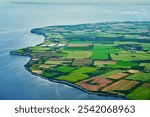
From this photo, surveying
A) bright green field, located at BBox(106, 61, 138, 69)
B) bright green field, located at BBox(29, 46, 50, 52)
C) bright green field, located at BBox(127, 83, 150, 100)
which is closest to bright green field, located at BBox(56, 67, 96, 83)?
bright green field, located at BBox(106, 61, 138, 69)

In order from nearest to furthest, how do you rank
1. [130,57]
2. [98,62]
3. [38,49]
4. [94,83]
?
1. [94,83]
2. [98,62]
3. [130,57]
4. [38,49]

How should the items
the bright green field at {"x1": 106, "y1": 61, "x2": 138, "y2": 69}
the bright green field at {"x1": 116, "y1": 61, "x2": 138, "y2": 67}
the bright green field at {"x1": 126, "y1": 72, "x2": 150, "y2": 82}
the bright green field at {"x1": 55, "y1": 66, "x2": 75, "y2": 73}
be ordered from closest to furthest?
the bright green field at {"x1": 126, "y1": 72, "x2": 150, "y2": 82} → the bright green field at {"x1": 55, "y1": 66, "x2": 75, "y2": 73} → the bright green field at {"x1": 106, "y1": 61, "x2": 138, "y2": 69} → the bright green field at {"x1": 116, "y1": 61, "x2": 138, "y2": 67}

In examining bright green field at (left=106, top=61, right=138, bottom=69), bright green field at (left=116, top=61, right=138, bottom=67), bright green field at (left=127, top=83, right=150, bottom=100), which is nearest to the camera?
bright green field at (left=127, top=83, right=150, bottom=100)

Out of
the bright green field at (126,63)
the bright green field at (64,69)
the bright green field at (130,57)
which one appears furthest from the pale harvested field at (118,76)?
the bright green field at (130,57)

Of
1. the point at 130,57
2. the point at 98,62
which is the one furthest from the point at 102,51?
the point at 98,62

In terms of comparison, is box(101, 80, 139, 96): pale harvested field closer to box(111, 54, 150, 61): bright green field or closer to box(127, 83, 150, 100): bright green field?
box(127, 83, 150, 100): bright green field

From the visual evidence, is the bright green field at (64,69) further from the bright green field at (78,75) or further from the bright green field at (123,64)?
the bright green field at (123,64)

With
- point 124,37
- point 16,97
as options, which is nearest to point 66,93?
point 16,97

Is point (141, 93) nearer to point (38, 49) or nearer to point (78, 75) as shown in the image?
point (78, 75)

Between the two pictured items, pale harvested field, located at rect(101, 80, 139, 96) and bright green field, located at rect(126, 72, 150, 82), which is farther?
bright green field, located at rect(126, 72, 150, 82)
